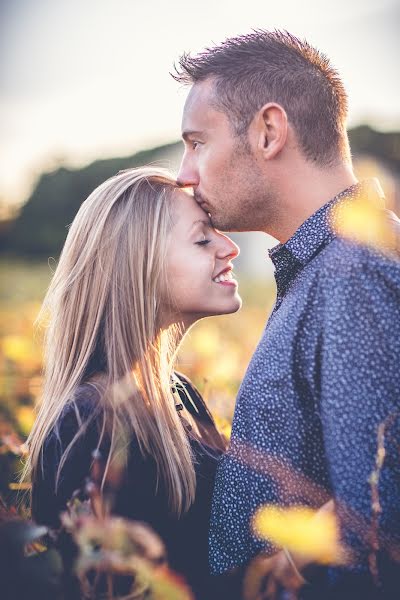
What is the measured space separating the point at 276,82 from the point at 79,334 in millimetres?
1347

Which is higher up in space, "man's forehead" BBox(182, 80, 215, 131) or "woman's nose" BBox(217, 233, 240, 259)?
"man's forehead" BBox(182, 80, 215, 131)

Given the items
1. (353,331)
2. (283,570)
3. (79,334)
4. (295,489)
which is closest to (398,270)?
(353,331)

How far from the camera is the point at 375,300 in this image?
160cm

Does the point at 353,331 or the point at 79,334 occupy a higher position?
the point at 353,331

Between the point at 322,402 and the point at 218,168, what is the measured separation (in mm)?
1222

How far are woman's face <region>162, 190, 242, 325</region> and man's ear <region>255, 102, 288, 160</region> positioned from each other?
16.5 inches

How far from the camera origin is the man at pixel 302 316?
156cm

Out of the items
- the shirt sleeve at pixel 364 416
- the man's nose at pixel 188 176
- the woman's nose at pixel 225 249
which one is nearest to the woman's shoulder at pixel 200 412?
the woman's nose at pixel 225 249

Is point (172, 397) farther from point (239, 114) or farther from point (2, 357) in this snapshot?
point (2, 357)

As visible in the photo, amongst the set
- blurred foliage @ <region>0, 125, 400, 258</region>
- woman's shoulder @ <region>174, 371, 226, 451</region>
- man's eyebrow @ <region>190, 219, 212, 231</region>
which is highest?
man's eyebrow @ <region>190, 219, 212, 231</region>

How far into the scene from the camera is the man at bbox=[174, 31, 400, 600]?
156 cm

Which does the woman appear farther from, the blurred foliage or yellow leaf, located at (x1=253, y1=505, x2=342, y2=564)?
the blurred foliage

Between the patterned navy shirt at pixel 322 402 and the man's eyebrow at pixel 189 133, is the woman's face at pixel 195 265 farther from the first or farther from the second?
the patterned navy shirt at pixel 322 402

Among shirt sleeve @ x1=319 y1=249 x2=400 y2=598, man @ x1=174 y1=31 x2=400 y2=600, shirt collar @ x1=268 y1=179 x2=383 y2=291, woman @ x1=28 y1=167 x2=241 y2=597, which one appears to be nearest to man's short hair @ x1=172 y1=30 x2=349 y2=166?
man @ x1=174 y1=31 x2=400 y2=600
